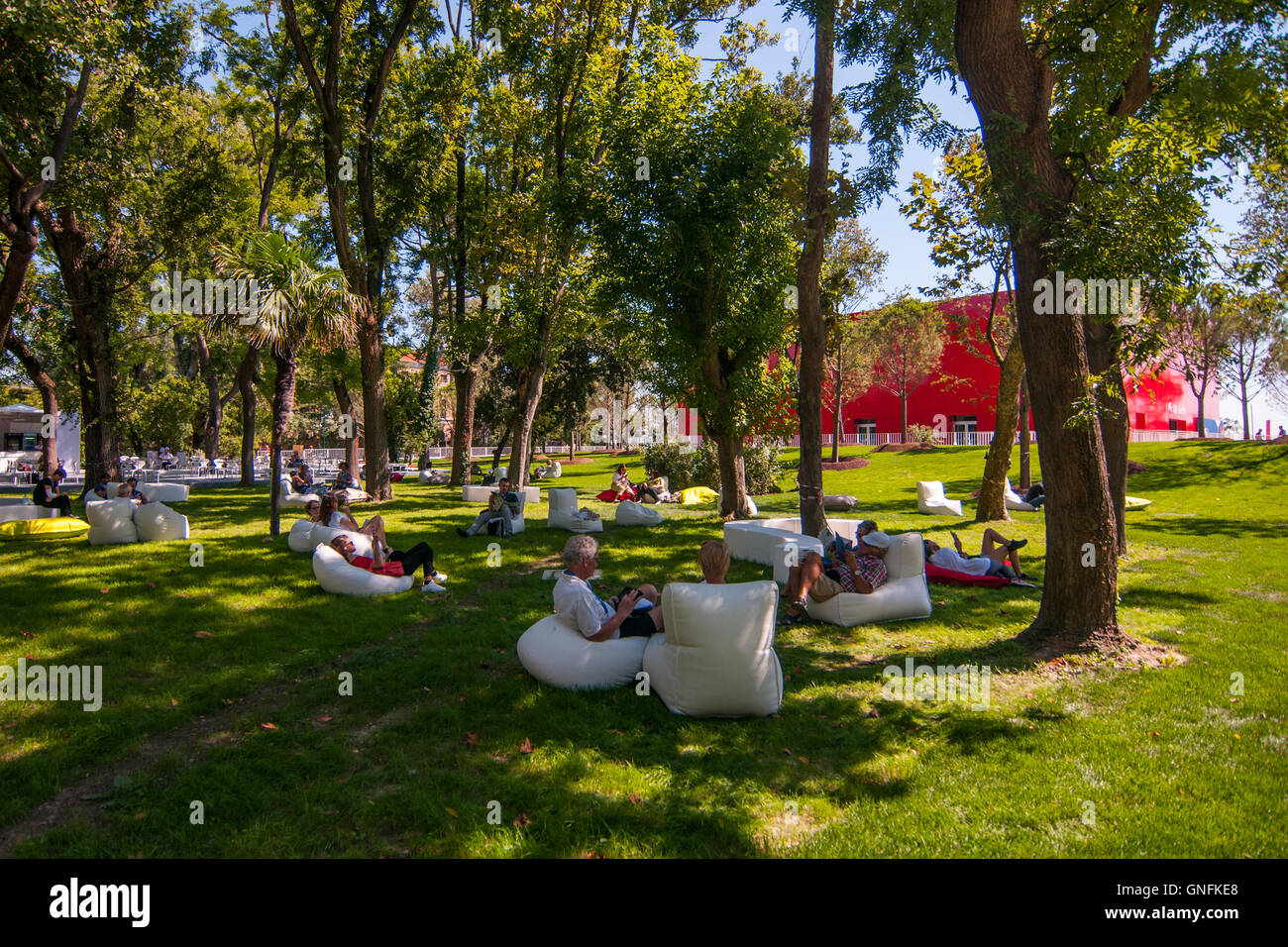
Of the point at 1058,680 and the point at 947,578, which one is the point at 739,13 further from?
the point at 1058,680

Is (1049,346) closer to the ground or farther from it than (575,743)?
farther from it

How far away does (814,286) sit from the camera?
11.2 meters

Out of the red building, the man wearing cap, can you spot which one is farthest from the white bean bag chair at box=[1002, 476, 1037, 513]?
the red building

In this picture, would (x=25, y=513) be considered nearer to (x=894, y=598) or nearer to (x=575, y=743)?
(x=575, y=743)

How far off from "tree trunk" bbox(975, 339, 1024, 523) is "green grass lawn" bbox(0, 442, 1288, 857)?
27.5 ft

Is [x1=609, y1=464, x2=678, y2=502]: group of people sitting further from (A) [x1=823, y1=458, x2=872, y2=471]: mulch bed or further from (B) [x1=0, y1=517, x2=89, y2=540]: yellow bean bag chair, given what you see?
(A) [x1=823, y1=458, x2=872, y2=471]: mulch bed

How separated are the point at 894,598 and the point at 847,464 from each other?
89.5ft

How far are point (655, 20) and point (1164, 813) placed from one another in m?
22.3

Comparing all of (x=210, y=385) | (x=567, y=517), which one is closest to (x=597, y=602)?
(x=567, y=517)

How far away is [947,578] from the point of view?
1052 cm

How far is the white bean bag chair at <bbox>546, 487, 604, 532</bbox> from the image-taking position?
15117 millimetres

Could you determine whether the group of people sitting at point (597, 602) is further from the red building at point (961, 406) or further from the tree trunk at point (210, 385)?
the red building at point (961, 406)
